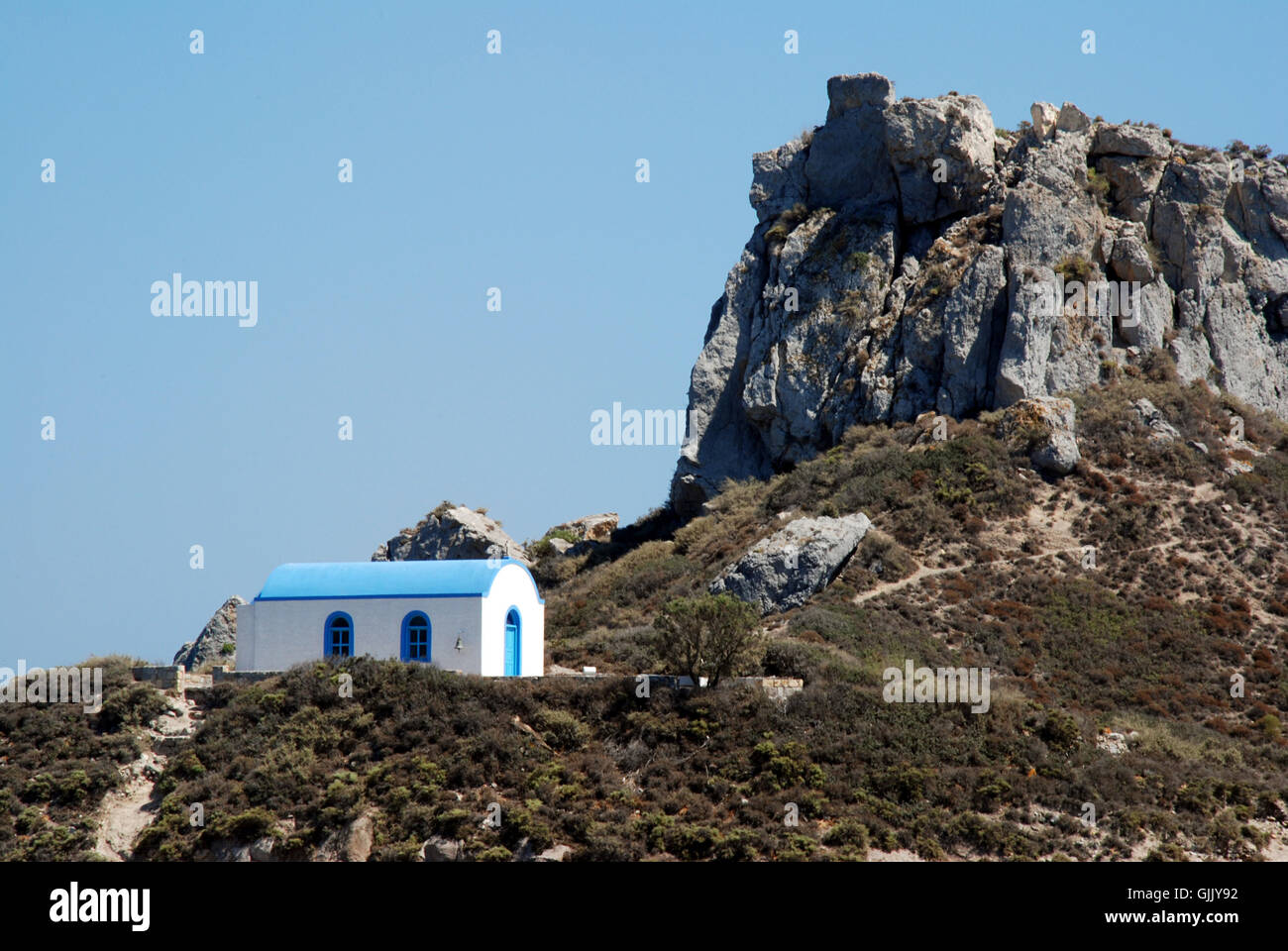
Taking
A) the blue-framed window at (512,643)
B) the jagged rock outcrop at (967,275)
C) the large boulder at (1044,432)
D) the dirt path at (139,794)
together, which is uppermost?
the jagged rock outcrop at (967,275)

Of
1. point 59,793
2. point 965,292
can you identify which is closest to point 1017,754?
point 59,793

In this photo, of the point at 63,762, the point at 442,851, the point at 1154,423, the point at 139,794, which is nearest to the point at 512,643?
the point at 442,851

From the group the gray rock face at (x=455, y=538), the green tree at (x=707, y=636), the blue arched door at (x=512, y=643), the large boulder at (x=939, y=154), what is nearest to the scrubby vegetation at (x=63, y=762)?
the blue arched door at (x=512, y=643)

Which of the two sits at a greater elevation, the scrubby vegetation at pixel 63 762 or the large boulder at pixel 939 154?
the large boulder at pixel 939 154

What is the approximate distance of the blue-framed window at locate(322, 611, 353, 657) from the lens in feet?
132

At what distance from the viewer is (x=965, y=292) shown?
201 feet

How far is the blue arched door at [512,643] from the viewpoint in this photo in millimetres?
41156

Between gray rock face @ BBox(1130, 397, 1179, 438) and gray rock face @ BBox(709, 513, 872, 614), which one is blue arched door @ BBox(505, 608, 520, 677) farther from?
gray rock face @ BBox(1130, 397, 1179, 438)

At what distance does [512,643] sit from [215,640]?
23.8 m

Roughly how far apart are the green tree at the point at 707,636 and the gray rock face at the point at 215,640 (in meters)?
26.9

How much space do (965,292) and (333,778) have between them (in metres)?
37.2

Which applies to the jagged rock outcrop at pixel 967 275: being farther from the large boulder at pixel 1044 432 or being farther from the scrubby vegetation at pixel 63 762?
the scrubby vegetation at pixel 63 762
